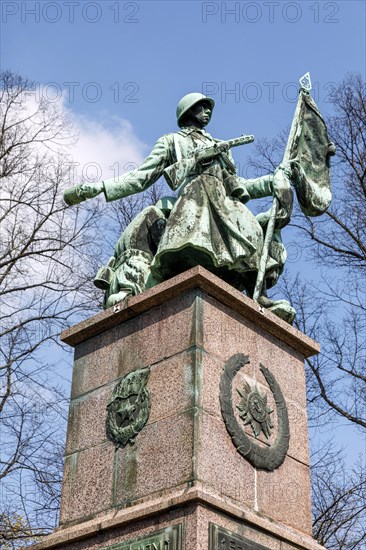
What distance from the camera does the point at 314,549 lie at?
5.93 metres

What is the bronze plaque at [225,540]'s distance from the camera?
513 cm

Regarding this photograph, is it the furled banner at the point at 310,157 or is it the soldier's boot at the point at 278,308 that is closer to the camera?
the soldier's boot at the point at 278,308

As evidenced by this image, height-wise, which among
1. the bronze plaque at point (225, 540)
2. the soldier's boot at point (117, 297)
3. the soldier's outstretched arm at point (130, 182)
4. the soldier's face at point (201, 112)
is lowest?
the bronze plaque at point (225, 540)

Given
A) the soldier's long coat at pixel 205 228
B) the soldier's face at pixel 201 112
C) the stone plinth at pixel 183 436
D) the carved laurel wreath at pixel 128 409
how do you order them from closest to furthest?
the stone plinth at pixel 183 436 < the carved laurel wreath at pixel 128 409 < the soldier's long coat at pixel 205 228 < the soldier's face at pixel 201 112

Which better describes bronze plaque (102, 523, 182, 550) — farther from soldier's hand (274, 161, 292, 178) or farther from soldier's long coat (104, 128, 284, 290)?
soldier's hand (274, 161, 292, 178)

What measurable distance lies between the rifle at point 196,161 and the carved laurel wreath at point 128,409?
182 cm

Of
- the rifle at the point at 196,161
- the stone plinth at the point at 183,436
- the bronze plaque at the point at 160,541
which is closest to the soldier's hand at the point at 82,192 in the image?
the rifle at the point at 196,161

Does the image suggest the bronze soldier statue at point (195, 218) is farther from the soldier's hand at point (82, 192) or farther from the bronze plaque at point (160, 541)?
the bronze plaque at point (160, 541)

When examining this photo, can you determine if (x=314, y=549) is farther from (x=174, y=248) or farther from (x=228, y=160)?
(x=228, y=160)

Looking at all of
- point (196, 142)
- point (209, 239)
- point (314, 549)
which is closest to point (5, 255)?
point (196, 142)

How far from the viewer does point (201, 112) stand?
309 inches

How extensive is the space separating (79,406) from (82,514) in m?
0.84

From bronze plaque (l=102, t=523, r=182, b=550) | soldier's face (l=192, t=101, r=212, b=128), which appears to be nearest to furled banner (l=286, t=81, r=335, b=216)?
soldier's face (l=192, t=101, r=212, b=128)

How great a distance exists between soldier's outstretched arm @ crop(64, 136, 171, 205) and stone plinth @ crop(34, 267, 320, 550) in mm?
1102
